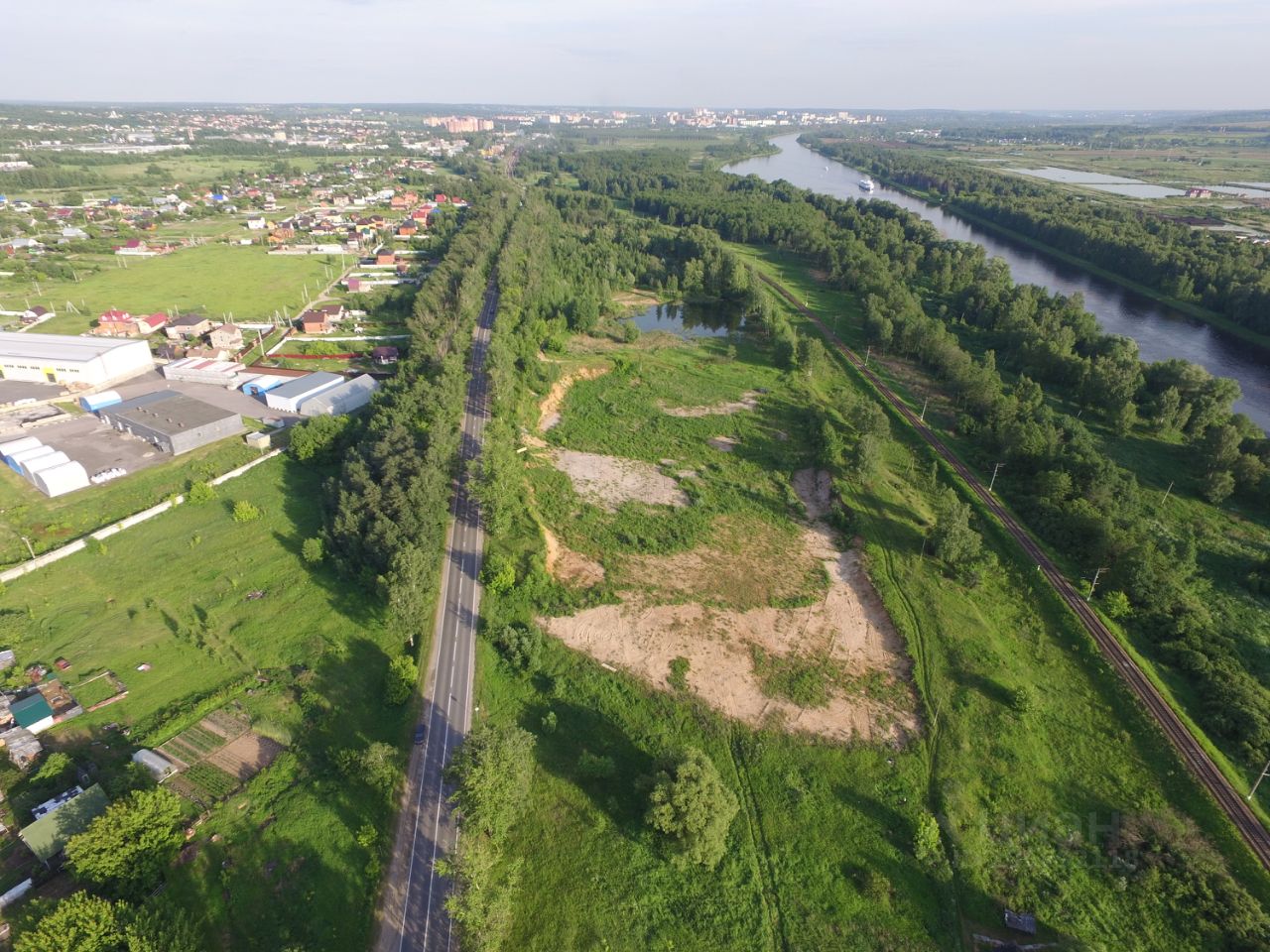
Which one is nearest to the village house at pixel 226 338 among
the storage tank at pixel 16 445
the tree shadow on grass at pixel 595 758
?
the storage tank at pixel 16 445

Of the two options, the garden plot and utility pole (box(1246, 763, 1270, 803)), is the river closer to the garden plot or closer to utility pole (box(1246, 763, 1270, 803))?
utility pole (box(1246, 763, 1270, 803))

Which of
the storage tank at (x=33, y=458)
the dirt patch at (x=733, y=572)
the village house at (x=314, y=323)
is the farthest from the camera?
the village house at (x=314, y=323)

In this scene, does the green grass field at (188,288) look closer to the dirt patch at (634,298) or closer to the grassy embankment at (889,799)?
the dirt patch at (634,298)

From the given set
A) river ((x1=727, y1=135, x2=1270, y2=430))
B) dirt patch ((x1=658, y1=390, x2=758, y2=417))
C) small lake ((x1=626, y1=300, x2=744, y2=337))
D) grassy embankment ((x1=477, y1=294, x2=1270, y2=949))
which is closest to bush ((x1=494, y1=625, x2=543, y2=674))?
grassy embankment ((x1=477, y1=294, x2=1270, y2=949))

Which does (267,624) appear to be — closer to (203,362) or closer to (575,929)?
(575,929)

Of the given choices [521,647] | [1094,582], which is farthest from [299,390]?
[1094,582]

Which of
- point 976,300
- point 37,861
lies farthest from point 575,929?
point 976,300
